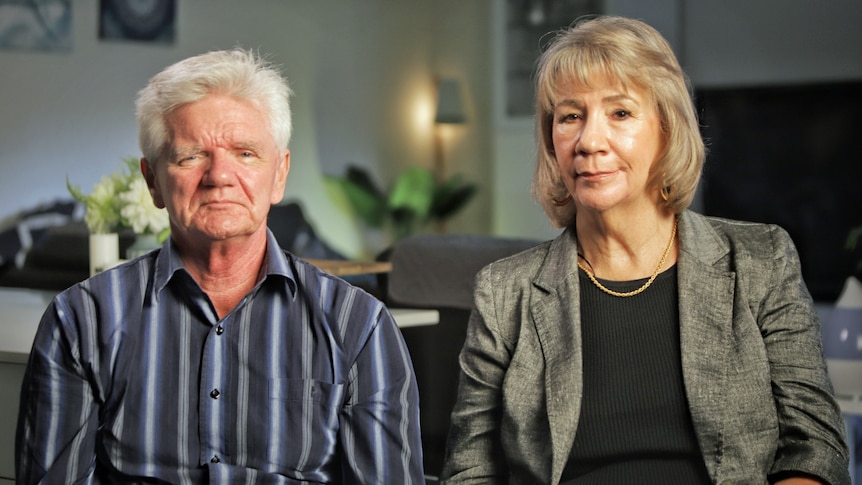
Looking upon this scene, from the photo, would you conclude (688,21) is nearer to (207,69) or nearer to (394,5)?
(394,5)

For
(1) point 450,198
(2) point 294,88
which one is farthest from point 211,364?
(1) point 450,198

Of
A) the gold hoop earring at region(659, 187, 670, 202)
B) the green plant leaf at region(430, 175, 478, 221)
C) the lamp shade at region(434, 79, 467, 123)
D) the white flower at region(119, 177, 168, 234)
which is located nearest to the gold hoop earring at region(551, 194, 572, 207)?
the gold hoop earring at region(659, 187, 670, 202)

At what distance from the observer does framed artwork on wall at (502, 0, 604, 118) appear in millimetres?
8211

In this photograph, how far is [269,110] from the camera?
1482mm

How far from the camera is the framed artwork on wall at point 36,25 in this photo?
703 centimetres

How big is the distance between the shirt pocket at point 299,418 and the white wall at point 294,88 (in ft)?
19.0

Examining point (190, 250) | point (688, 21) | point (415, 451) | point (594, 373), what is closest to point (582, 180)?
point (594, 373)

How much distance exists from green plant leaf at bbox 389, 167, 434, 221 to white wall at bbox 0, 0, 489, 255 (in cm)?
23

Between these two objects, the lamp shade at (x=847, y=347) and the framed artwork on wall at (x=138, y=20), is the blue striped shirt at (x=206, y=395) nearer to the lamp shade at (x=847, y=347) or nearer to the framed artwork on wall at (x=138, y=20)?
the lamp shade at (x=847, y=347)

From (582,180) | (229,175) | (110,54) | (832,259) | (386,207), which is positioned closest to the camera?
(229,175)

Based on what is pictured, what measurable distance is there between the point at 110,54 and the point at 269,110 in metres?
6.24

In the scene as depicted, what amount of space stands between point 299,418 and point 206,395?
129 mm

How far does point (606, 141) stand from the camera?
1523 mm

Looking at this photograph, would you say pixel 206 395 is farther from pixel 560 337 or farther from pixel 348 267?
pixel 348 267
